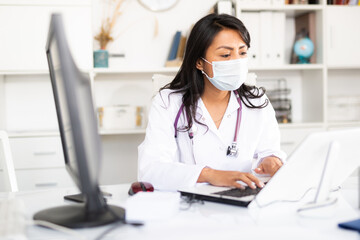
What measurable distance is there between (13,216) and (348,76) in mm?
3152

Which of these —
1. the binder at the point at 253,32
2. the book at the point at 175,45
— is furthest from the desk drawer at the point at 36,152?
the binder at the point at 253,32

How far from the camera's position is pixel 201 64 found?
1912mm

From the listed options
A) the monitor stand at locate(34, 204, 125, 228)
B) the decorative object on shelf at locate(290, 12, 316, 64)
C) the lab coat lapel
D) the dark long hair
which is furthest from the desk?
the decorative object on shelf at locate(290, 12, 316, 64)

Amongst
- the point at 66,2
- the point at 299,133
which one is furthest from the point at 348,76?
the point at 66,2

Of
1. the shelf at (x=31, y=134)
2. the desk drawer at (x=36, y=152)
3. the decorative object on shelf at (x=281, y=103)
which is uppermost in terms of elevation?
the decorative object on shelf at (x=281, y=103)

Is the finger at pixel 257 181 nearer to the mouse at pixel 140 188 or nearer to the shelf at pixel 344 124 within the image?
the mouse at pixel 140 188

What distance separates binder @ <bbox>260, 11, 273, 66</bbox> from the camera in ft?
10.0

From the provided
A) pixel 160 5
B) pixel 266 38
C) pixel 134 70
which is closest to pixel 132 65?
pixel 134 70

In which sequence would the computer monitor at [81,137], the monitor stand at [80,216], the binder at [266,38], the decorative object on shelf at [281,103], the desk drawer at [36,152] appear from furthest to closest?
the decorative object on shelf at [281,103], the binder at [266,38], the desk drawer at [36,152], the monitor stand at [80,216], the computer monitor at [81,137]

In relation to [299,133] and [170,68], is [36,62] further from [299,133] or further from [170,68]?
[299,133]

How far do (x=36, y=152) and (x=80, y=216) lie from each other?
199cm

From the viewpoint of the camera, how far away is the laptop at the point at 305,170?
1.01 metres

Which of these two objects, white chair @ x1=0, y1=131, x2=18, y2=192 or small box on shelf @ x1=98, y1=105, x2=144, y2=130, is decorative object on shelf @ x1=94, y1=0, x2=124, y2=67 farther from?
white chair @ x1=0, y1=131, x2=18, y2=192

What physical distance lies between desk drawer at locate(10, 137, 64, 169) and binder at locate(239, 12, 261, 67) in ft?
4.86
